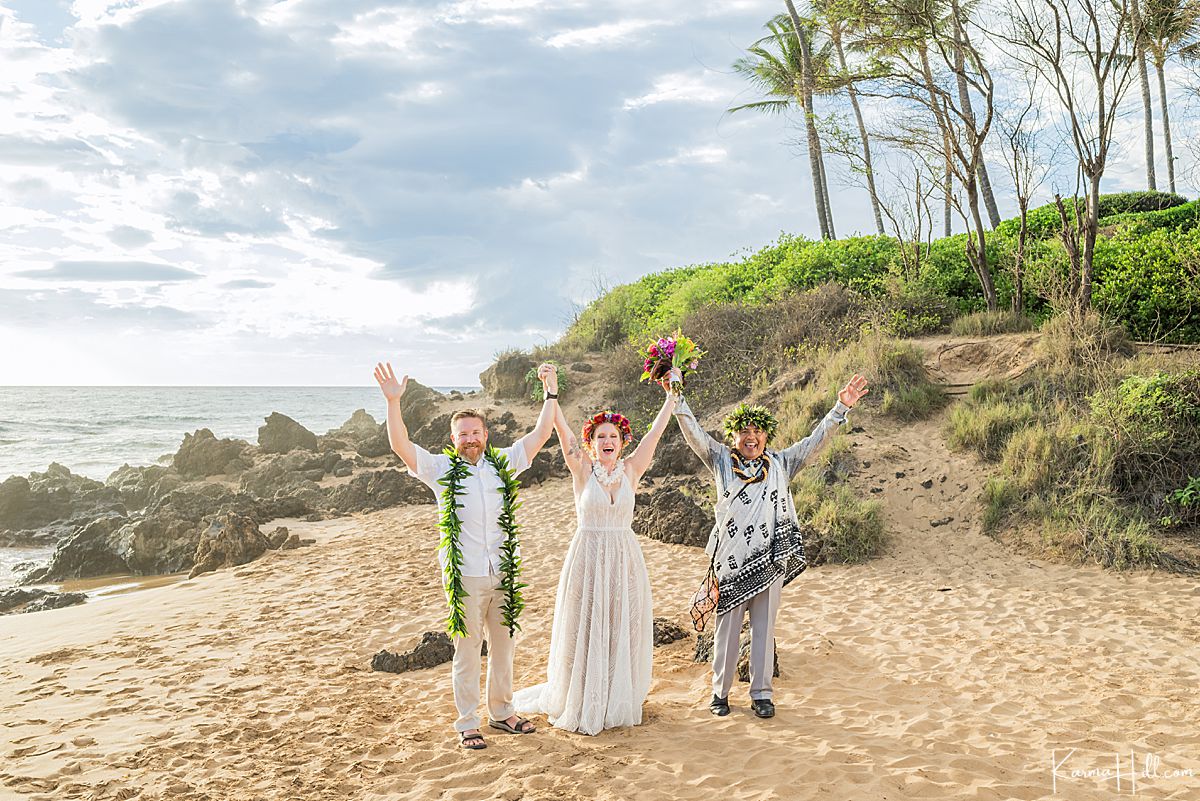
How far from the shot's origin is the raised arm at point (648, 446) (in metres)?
5.48

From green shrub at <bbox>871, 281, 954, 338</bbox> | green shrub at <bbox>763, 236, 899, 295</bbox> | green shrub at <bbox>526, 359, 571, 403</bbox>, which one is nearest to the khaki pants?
green shrub at <bbox>871, 281, 954, 338</bbox>

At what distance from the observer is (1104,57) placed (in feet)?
46.0

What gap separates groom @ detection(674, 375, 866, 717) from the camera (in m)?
5.57

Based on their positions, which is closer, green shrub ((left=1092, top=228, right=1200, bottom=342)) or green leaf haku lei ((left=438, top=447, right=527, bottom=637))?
green leaf haku lei ((left=438, top=447, right=527, bottom=637))

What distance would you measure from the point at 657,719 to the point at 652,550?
615 cm

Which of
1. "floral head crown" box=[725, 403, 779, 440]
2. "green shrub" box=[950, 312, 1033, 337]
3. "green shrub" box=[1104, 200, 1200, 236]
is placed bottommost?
"floral head crown" box=[725, 403, 779, 440]

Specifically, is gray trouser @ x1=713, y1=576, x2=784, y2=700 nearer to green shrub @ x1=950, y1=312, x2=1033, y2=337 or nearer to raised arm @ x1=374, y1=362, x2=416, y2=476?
raised arm @ x1=374, y1=362, x2=416, y2=476

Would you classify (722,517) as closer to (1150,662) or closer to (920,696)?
(920,696)

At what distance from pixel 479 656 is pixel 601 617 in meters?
0.85

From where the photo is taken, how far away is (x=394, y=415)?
5.08 meters

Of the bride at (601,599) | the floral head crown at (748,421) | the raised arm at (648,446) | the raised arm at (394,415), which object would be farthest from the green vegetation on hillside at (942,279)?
the raised arm at (394,415)

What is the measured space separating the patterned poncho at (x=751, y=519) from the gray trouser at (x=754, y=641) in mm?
82

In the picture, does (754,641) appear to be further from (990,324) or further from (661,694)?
(990,324)

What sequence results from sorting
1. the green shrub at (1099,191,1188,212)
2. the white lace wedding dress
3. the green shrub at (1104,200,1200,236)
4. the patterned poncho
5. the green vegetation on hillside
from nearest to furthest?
the white lace wedding dress < the patterned poncho < the green vegetation on hillside < the green shrub at (1104,200,1200,236) < the green shrub at (1099,191,1188,212)
